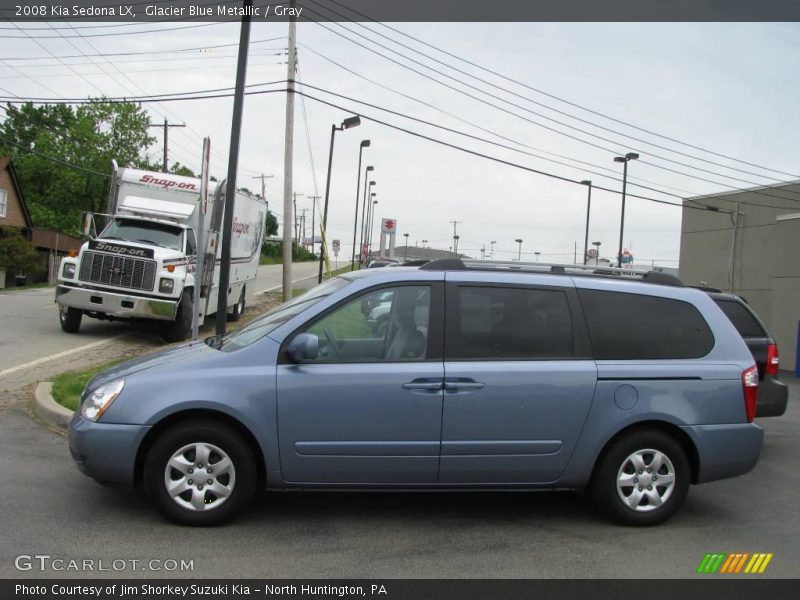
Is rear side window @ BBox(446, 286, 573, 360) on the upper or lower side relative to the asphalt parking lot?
upper

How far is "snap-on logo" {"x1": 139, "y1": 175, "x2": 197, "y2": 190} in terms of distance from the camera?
51.6 feet

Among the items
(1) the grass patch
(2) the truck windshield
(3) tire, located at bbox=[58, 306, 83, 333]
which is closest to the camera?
(1) the grass patch

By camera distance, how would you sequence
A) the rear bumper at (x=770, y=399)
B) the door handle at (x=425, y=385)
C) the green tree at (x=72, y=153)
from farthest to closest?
the green tree at (x=72, y=153) < the rear bumper at (x=770, y=399) < the door handle at (x=425, y=385)

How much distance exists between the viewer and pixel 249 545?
4.67 m

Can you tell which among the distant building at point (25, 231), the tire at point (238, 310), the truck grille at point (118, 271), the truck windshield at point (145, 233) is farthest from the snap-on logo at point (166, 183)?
the distant building at point (25, 231)

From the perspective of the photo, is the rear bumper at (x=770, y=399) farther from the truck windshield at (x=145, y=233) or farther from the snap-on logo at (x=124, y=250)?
the truck windshield at (x=145, y=233)

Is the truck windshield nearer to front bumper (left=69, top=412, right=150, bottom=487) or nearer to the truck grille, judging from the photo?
the truck grille

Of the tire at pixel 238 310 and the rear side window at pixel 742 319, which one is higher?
the rear side window at pixel 742 319

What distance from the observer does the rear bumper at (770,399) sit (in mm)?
8070

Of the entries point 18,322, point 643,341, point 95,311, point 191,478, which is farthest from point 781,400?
point 18,322

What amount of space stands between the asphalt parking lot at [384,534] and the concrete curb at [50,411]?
2.95ft

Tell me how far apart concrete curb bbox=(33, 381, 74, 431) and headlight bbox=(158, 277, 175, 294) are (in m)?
5.95

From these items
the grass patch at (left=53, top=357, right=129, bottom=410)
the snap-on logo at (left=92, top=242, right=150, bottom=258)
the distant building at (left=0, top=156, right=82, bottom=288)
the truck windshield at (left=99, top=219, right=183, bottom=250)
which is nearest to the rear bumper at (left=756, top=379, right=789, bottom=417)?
the grass patch at (left=53, top=357, right=129, bottom=410)

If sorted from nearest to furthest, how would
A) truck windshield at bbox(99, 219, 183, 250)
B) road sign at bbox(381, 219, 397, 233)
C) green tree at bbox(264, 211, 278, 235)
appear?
truck windshield at bbox(99, 219, 183, 250)
road sign at bbox(381, 219, 397, 233)
green tree at bbox(264, 211, 278, 235)
